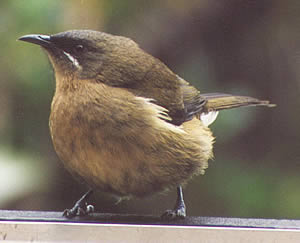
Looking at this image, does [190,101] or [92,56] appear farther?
[190,101]

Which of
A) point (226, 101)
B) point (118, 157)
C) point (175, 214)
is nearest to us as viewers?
point (118, 157)

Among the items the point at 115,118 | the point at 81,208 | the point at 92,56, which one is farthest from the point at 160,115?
the point at 81,208

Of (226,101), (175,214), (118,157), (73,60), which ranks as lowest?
(175,214)

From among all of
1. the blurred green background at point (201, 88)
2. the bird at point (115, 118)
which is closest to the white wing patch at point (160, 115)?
A: the bird at point (115, 118)

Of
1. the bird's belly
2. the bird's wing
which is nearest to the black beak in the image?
the bird's belly

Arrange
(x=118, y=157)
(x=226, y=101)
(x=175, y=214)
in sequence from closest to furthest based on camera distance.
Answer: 1. (x=118, y=157)
2. (x=175, y=214)
3. (x=226, y=101)

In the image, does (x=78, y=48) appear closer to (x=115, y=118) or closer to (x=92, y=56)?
(x=92, y=56)
